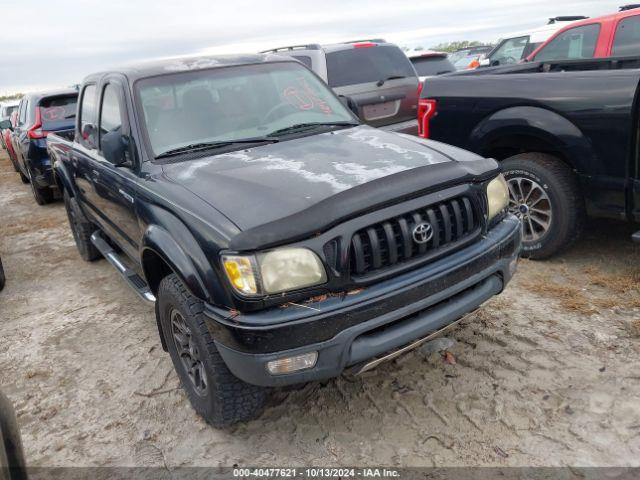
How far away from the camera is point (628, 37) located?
650 cm

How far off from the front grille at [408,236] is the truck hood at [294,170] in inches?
7.8

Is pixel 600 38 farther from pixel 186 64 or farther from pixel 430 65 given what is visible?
pixel 186 64

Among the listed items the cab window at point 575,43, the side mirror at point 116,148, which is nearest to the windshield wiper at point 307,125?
the side mirror at point 116,148

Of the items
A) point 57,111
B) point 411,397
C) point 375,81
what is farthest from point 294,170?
point 57,111

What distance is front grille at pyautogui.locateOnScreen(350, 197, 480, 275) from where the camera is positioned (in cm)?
238

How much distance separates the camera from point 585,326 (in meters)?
3.46

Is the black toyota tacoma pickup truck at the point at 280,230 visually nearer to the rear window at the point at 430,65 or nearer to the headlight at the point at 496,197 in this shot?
the headlight at the point at 496,197

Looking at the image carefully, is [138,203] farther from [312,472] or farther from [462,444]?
[462,444]

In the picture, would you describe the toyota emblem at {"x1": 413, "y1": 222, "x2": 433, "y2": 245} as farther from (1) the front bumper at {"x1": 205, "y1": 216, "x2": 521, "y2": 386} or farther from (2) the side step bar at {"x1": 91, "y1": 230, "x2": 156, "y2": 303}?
(2) the side step bar at {"x1": 91, "y1": 230, "x2": 156, "y2": 303}

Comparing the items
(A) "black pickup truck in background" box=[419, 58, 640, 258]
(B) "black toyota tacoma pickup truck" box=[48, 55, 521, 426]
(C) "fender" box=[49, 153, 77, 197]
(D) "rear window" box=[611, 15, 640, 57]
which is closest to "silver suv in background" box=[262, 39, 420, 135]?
(A) "black pickup truck in background" box=[419, 58, 640, 258]

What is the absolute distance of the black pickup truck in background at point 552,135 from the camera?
12.0 feet

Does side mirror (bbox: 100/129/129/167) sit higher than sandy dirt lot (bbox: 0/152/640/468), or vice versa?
side mirror (bbox: 100/129/129/167)

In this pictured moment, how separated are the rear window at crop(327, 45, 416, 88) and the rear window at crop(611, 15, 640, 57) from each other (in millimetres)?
2486

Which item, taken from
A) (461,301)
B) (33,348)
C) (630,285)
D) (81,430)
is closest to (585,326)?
(630,285)
